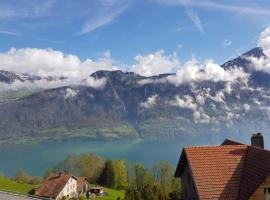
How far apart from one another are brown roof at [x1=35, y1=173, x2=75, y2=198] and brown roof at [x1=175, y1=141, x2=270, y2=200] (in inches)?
2531

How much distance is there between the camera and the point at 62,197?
311 ft

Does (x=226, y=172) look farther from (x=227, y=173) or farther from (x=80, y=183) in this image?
(x=80, y=183)

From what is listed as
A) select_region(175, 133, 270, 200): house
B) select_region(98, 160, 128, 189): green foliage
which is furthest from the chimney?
select_region(98, 160, 128, 189): green foliage

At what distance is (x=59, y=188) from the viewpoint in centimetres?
9944

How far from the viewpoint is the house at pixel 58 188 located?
319ft

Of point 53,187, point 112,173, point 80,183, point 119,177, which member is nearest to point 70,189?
point 53,187

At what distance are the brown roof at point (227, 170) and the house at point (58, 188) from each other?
6381 cm

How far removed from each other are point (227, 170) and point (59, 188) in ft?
227

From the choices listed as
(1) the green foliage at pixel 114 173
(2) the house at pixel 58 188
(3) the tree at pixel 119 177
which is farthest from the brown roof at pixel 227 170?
(3) the tree at pixel 119 177

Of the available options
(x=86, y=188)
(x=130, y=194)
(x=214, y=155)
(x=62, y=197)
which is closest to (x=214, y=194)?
(x=214, y=155)

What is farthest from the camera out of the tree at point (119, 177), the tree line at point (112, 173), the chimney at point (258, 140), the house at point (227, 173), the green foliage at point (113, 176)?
the green foliage at point (113, 176)

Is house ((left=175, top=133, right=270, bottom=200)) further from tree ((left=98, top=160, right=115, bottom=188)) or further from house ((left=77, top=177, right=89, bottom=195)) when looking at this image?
tree ((left=98, top=160, right=115, bottom=188))

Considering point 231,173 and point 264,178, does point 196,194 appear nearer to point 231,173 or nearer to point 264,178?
point 231,173

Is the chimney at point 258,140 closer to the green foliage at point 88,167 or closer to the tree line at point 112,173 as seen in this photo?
the tree line at point 112,173
